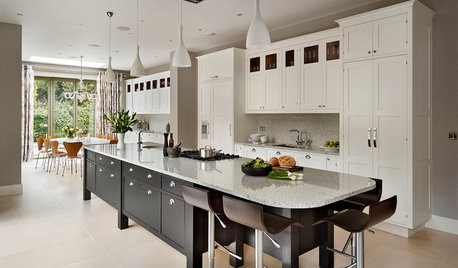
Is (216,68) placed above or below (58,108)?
above

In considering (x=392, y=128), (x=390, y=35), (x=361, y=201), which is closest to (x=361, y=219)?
(x=361, y=201)

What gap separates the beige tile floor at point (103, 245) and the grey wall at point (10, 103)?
93cm

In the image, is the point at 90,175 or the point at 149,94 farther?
the point at 149,94

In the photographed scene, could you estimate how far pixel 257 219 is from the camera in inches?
72.6

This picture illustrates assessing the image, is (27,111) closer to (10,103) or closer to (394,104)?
(10,103)

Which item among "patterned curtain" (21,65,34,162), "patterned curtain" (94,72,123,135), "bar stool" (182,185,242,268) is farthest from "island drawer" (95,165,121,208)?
"patterned curtain" (94,72,123,135)

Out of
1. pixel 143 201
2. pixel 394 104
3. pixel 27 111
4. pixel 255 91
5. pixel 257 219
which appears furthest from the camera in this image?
pixel 27 111

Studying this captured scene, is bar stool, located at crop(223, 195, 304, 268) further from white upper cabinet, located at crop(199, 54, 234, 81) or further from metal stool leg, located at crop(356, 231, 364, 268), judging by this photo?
white upper cabinet, located at crop(199, 54, 234, 81)

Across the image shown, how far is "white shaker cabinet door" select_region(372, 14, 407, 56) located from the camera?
353cm

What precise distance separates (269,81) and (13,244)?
4.28 m

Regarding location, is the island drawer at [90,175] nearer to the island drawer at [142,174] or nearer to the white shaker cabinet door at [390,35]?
the island drawer at [142,174]

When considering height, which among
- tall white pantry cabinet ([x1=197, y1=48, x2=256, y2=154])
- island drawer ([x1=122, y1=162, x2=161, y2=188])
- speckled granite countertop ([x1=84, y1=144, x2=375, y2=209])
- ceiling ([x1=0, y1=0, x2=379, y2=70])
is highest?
ceiling ([x1=0, y1=0, x2=379, y2=70])

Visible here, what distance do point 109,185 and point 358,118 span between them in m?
3.46

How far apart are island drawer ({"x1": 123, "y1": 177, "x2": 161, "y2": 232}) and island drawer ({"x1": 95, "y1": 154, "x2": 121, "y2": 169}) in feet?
1.08
